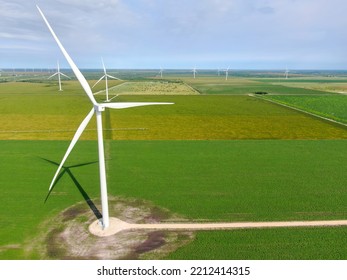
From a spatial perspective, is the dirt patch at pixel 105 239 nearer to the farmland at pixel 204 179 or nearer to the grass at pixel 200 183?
the farmland at pixel 204 179

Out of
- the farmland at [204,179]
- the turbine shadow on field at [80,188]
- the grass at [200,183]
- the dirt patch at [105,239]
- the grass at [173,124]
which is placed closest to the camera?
the dirt patch at [105,239]

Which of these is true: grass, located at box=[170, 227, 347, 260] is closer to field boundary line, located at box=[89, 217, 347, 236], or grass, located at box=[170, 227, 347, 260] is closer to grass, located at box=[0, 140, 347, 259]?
grass, located at box=[0, 140, 347, 259]

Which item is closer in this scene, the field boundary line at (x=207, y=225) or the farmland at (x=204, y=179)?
the farmland at (x=204, y=179)

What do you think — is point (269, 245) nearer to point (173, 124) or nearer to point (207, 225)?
point (207, 225)

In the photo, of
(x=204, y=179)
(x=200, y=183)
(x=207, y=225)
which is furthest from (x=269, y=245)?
(x=204, y=179)

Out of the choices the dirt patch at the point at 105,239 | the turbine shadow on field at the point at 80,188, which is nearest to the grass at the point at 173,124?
the turbine shadow on field at the point at 80,188
